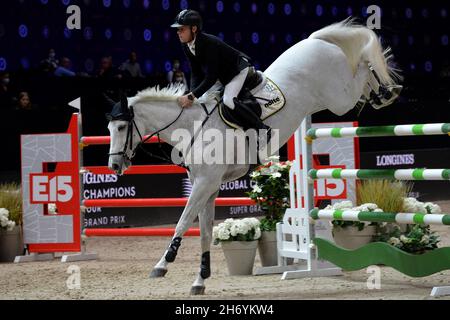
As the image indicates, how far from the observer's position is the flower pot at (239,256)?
655 cm

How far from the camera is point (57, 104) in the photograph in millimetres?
10086

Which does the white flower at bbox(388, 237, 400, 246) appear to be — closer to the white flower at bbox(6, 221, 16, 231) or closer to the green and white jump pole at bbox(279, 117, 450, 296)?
the green and white jump pole at bbox(279, 117, 450, 296)

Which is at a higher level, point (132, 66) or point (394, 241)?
point (132, 66)

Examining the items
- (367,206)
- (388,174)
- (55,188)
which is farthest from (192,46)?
(55,188)

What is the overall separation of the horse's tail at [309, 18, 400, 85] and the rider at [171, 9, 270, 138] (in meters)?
0.81

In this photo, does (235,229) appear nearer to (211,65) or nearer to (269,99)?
(269,99)

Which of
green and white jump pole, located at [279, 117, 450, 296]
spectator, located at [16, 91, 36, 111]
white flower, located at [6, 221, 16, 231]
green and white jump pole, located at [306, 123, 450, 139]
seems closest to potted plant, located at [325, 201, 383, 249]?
green and white jump pole, located at [279, 117, 450, 296]

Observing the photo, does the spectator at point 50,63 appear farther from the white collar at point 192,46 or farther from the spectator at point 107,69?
the white collar at point 192,46

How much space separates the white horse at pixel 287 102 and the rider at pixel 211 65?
0.17 m

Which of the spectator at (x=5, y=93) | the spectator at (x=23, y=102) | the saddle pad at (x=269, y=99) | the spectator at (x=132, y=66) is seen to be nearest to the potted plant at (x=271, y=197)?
the saddle pad at (x=269, y=99)

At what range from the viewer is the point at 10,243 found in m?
7.98

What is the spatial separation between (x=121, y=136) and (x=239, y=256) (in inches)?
59.7

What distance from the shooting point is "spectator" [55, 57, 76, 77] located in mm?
11037

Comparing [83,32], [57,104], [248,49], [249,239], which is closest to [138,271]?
[249,239]
